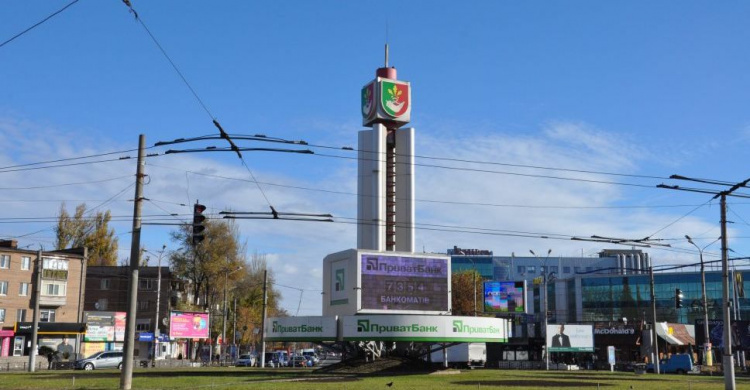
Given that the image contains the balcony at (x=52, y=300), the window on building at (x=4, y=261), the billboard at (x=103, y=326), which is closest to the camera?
the window on building at (x=4, y=261)

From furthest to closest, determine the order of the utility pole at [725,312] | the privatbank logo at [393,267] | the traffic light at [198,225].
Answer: the privatbank logo at [393,267] < the utility pole at [725,312] < the traffic light at [198,225]

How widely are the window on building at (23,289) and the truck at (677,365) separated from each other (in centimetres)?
6351

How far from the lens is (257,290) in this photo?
385ft

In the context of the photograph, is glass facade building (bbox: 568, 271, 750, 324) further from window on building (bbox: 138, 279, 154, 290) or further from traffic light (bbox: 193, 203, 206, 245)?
traffic light (bbox: 193, 203, 206, 245)

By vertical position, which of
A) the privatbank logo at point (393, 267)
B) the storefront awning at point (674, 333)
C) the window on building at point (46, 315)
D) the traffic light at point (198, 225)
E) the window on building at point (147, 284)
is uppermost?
the window on building at point (147, 284)

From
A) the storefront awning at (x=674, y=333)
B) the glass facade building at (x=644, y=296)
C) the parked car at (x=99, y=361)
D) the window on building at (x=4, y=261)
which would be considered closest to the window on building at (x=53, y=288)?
the window on building at (x=4, y=261)

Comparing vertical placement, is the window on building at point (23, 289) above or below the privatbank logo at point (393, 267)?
below

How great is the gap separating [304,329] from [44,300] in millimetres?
38273

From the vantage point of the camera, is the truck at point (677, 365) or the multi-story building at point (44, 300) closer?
the truck at point (677, 365)

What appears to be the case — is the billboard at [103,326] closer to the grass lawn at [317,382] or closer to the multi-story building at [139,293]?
the multi-story building at [139,293]

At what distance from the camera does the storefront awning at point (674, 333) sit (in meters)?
91.5

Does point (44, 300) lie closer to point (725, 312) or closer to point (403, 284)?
point (403, 284)

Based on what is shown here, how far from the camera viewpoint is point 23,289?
8162cm

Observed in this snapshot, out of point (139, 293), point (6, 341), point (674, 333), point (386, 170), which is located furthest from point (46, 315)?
point (674, 333)
